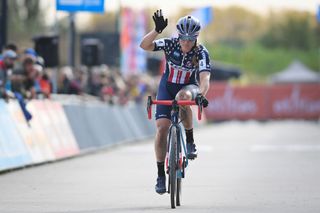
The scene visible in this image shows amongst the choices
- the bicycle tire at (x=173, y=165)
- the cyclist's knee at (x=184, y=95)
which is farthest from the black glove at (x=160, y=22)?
the bicycle tire at (x=173, y=165)

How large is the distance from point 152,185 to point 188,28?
363 cm

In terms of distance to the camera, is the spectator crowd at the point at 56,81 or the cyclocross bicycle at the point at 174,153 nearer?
the cyclocross bicycle at the point at 174,153

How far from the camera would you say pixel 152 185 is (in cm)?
1547

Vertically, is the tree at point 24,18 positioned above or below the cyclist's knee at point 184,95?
below

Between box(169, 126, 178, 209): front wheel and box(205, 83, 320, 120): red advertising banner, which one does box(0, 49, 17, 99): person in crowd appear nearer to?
box(169, 126, 178, 209): front wheel

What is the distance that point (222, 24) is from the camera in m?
184

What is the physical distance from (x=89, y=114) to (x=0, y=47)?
3.19m

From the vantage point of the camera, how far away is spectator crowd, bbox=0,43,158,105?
19328 millimetres

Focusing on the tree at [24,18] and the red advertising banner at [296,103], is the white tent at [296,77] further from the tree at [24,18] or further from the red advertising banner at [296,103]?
the tree at [24,18]

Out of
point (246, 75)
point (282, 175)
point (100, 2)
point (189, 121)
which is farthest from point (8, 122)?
point (246, 75)

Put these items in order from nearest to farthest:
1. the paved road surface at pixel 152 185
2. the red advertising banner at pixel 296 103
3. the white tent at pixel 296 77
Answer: the paved road surface at pixel 152 185, the red advertising banner at pixel 296 103, the white tent at pixel 296 77

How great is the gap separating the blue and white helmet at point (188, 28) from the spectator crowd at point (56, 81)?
6254 mm

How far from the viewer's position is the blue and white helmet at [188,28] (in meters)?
12.3

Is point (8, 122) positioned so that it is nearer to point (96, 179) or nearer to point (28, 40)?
point (96, 179)
